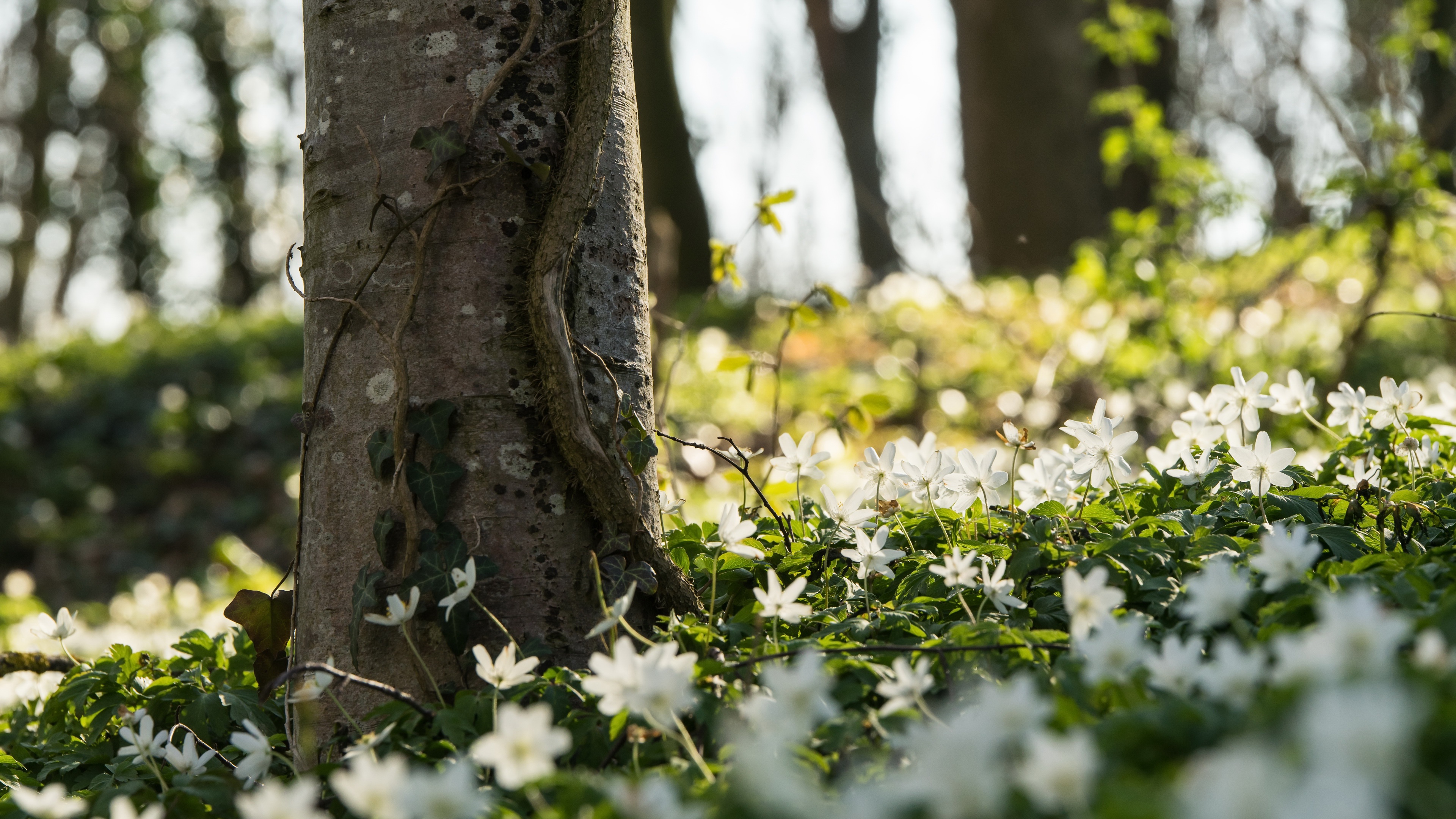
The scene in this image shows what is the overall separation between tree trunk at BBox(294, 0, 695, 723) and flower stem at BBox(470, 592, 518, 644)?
2 centimetres

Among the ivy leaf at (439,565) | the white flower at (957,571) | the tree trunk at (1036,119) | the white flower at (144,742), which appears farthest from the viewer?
the tree trunk at (1036,119)

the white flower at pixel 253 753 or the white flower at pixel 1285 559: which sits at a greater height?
the white flower at pixel 1285 559

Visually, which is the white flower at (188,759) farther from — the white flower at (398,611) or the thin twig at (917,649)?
the thin twig at (917,649)

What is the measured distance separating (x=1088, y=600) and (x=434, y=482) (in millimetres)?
1195

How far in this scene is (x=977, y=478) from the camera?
2029 millimetres

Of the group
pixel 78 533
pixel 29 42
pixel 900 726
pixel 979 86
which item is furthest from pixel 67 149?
pixel 900 726

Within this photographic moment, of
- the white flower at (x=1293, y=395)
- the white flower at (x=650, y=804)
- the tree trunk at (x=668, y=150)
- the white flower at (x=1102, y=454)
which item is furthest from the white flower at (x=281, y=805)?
the tree trunk at (x=668, y=150)

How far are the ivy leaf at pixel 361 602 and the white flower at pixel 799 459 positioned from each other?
32.4 inches

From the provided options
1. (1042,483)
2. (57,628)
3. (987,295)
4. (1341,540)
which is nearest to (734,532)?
(1042,483)

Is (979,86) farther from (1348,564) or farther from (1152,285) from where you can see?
(1348,564)

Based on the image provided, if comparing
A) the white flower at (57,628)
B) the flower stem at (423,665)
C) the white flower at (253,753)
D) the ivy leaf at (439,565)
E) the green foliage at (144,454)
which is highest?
the ivy leaf at (439,565)

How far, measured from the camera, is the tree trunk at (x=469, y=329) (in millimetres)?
1952

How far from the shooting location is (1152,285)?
473 cm

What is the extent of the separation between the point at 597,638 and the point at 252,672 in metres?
0.98
